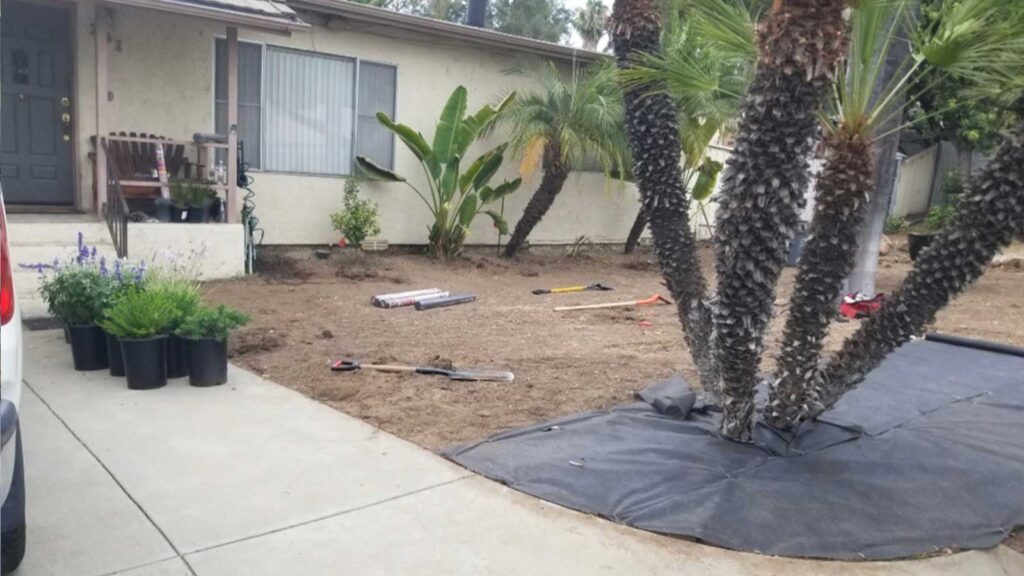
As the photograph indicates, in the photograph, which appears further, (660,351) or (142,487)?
(660,351)

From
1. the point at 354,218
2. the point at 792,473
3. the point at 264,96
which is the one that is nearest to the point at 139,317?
the point at 792,473

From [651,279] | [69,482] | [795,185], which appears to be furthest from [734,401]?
[651,279]

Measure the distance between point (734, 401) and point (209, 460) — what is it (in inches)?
124

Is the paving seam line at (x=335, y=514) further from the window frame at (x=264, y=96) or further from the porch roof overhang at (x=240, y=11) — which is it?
the window frame at (x=264, y=96)

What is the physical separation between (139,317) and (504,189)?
8279 mm

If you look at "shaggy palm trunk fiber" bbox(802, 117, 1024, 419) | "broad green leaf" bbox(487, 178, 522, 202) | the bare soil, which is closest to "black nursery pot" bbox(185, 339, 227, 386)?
the bare soil

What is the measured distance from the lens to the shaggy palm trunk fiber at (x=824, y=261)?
4.46 meters

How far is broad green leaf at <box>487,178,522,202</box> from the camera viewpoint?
13.1m

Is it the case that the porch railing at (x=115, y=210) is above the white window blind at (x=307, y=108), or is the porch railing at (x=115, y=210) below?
below

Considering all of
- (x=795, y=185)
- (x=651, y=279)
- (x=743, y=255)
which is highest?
(x=795, y=185)

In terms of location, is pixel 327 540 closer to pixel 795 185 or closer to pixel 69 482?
pixel 69 482

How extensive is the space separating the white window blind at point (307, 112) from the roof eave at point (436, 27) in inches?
29.3

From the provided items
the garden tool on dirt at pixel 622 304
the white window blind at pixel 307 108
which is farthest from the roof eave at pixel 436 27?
the garden tool on dirt at pixel 622 304

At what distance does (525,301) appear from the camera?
10.5m
